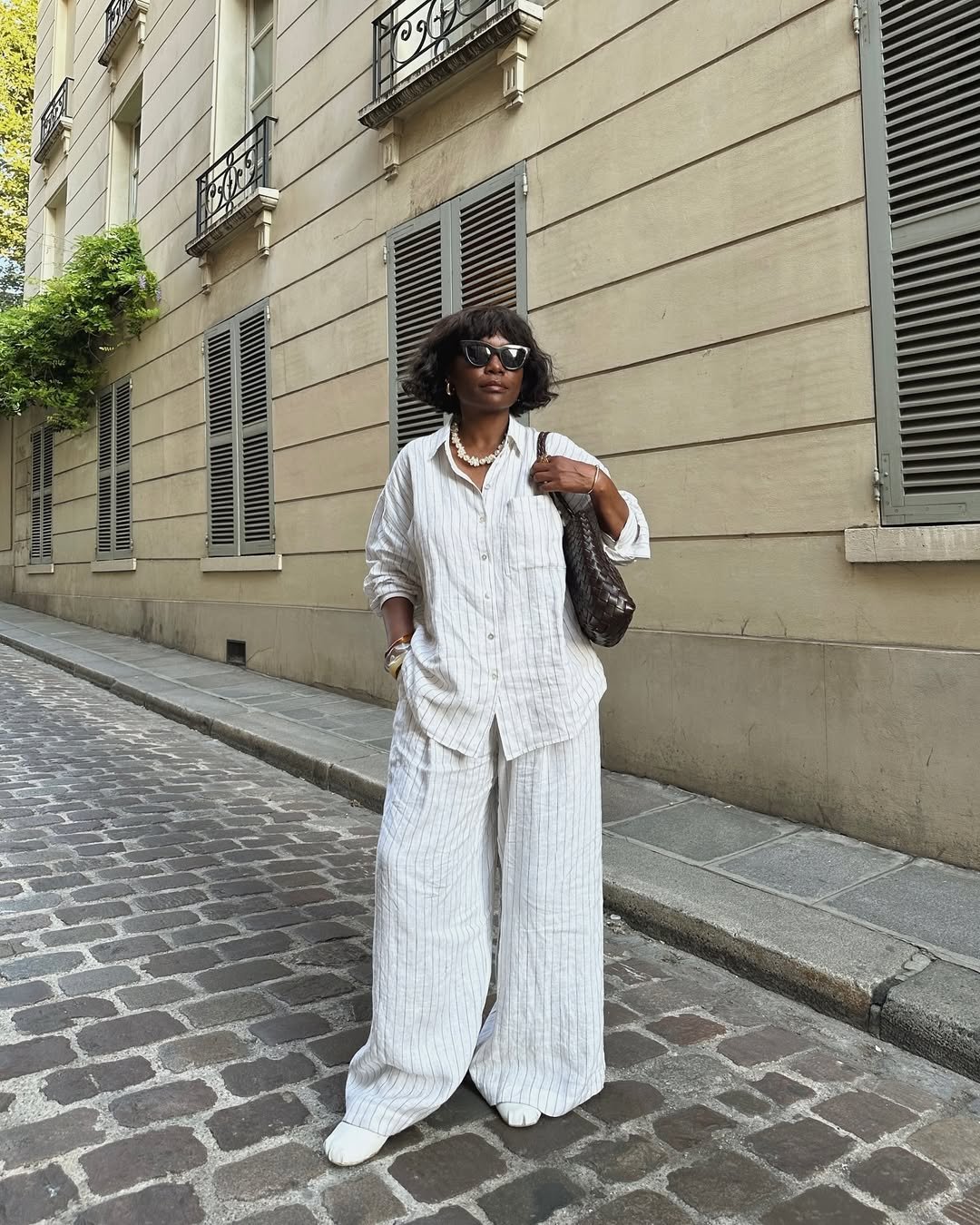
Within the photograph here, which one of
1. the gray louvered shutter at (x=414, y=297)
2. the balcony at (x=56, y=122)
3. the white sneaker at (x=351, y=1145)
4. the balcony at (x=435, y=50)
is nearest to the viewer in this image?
the white sneaker at (x=351, y=1145)

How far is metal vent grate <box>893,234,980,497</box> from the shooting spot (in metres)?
4.05

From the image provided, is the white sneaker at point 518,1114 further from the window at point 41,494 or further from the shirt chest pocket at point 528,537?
the window at point 41,494

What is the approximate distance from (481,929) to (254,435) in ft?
28.4

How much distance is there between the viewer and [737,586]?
197 inches

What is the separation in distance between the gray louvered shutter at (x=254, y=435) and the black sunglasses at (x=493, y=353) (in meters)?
7.82

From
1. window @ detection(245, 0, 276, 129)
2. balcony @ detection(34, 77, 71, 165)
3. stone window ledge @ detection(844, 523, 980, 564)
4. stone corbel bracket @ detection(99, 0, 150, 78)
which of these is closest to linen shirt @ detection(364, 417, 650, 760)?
stone window ledge @ detection(844, 523, 980, 564)

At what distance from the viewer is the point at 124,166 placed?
48.4ft

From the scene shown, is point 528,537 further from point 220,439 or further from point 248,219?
point 220,439

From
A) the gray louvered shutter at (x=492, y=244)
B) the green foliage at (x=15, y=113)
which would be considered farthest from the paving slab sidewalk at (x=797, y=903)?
the green foliage at (x=15, y=113)

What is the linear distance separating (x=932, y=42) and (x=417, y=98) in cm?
430

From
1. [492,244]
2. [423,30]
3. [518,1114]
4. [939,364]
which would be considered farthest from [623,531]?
[423,30]

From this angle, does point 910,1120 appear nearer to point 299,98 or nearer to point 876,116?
point 876,116

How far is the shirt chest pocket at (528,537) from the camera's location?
86.5 inches

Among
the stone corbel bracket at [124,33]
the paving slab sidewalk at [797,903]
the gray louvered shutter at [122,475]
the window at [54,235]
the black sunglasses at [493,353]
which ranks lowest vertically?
the paving slab sidewalk at [797,903]
